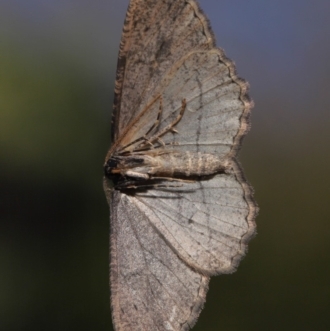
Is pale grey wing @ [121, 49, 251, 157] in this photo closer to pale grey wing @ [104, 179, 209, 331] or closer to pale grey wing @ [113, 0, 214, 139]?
pale grey wing @ [113, 0, 214, 139]

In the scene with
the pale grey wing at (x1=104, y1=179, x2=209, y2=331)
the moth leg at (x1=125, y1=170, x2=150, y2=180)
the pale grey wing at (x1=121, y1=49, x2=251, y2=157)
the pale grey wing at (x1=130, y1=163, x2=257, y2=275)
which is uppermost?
the pale grey wing at (x1=121, y1=49, x2=251, y2=157)

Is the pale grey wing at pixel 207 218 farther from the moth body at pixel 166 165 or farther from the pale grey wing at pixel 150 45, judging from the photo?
the pale grey wing at pixel 150 45

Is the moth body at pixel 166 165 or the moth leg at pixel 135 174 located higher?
the moth body at pixel 166 165

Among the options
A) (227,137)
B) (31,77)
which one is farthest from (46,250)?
(227,137)

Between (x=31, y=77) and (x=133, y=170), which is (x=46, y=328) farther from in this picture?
(x=133, y=170)

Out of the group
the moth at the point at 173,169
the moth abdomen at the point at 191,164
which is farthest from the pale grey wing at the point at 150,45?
the moth abdomen at the point at 191,164

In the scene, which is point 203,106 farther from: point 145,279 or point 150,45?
point 145,279

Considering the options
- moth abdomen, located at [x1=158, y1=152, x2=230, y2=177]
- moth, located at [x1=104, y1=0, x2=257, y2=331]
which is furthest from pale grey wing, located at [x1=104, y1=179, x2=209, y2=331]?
moth abdomen, located at [x1=158, y1=152, x2=230, y2=177]
